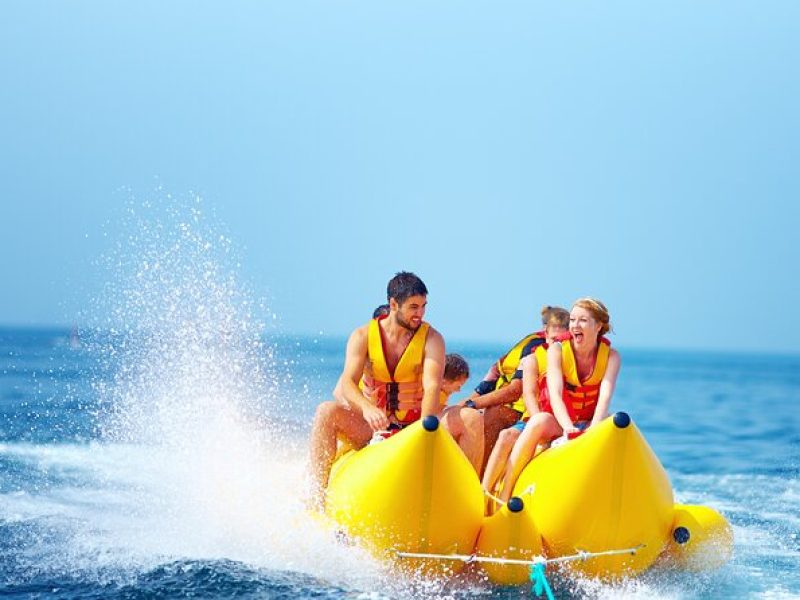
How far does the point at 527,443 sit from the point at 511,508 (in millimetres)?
578

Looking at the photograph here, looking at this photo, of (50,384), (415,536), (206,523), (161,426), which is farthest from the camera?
(50,384)

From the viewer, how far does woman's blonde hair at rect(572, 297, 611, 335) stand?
5141 mm

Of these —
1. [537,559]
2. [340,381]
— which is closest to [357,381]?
[340,381]

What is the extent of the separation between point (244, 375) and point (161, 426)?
98cm

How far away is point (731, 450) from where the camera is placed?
1373 centimetres

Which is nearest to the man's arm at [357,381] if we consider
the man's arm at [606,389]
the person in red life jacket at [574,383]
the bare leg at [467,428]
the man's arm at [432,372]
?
the man's arm at [432,372]

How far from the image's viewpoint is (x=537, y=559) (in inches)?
177

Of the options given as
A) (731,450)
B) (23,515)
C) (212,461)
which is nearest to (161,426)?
(212,461)

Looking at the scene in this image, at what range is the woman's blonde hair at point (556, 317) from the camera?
5742 millimetres

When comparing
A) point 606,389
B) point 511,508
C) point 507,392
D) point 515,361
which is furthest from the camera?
point 515,361

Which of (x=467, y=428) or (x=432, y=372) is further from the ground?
(x=432, y=372)

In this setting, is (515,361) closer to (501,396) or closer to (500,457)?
(501,396)

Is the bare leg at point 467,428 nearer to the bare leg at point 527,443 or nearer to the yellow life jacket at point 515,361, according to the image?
the bare leg at point 527,443

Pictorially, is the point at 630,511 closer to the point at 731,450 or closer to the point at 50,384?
the point at 731,450
